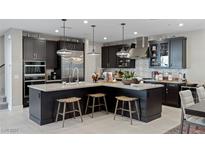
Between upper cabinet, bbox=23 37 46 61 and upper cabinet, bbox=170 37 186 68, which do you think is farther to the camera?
upper cabinet, bbox=170 37 186 68

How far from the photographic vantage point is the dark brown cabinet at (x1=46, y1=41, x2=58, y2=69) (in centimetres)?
705

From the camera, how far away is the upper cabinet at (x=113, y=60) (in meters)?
8.54

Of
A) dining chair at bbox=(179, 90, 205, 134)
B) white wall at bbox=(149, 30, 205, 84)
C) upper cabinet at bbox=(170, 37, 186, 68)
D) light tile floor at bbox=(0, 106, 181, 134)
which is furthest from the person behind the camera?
upper cabinet at bbox=(170, 37, 186, 68)

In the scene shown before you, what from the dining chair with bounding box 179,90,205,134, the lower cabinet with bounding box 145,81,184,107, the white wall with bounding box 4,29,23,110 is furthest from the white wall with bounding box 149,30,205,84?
the white wall with bounding box 4,29,23,110

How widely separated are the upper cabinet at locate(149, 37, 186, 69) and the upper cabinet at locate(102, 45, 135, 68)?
132 centimetres

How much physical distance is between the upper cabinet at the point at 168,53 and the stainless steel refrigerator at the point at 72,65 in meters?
2.94

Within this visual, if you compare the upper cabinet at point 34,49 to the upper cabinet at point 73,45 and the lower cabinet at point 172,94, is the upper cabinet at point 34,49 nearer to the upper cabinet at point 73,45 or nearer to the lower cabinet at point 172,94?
the upper cabinet at point 73,45

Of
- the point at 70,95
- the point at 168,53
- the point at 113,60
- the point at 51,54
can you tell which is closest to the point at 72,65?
the point at 51,54

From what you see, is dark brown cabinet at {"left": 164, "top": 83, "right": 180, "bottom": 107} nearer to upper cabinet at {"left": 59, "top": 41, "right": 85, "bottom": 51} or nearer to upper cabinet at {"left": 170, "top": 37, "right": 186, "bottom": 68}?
upper cabinet at {"left": 170, "top": 37, "right": 186, "bottom": 68}

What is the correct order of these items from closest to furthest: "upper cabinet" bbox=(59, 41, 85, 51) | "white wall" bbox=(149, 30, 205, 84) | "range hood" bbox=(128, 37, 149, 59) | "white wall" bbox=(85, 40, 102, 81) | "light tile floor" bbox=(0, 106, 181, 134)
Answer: "light tile floor" bbox=(0, 106, 181, 134), "range hood" bbox=(128, 37, 149, 59), "white wall" bbox=(149, 30, 205, 84), "upper cabinet" bbox=(59, 41, 85, 51), "white wall" bbox=(85, 40, 102, 81)

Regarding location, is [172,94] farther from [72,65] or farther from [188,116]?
[72,65]

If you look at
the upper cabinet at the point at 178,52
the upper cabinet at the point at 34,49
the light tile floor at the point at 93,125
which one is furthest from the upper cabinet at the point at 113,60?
the light tile floor at the point at 93,125

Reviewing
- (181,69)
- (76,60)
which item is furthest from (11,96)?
(181,69)
